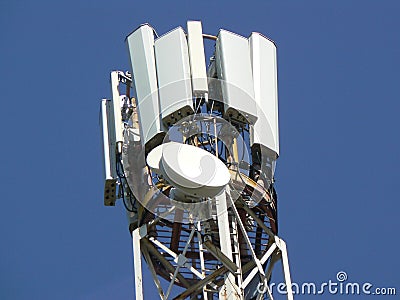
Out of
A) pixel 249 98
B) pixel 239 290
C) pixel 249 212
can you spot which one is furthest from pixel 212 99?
pixel 239 290

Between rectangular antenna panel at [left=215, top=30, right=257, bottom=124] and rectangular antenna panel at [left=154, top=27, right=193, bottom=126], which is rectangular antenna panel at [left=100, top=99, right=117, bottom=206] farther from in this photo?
rectangular antenna panel at [left=215, top=30, right=257, bottom=124]

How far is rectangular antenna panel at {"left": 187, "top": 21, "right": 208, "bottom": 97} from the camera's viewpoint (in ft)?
125

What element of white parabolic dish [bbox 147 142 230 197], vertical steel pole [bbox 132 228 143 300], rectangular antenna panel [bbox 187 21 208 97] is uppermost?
rectangular antenna panel [bbox 187 21 208 97]

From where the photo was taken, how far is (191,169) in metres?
35.6

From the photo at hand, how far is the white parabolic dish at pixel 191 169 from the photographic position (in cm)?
3531

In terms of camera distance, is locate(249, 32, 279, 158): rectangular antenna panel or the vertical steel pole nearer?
the vertical steel pole

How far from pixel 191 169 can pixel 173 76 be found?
390 centimetres

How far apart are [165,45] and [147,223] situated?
18.8 ft

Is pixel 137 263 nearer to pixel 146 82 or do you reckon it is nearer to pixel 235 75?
pixel 146 82

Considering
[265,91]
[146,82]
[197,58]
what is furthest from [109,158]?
[265,91]

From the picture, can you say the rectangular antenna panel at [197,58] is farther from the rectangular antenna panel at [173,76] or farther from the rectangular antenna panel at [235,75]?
the rectangular antenna panel at [235,75]

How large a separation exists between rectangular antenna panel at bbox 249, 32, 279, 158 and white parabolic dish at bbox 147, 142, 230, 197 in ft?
7.86

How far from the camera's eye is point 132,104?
41.1 metres

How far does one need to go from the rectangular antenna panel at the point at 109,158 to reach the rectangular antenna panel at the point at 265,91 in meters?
4.85
